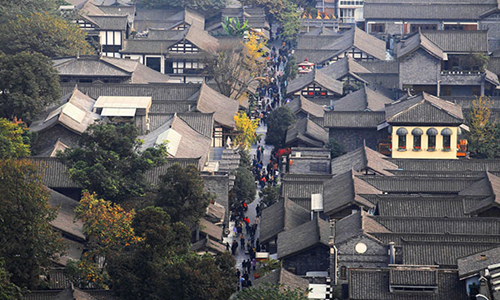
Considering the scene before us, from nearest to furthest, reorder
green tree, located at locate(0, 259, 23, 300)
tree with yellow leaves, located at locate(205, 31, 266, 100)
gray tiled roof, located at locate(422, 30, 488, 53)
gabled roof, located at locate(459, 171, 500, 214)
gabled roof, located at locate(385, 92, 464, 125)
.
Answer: green tree, located at locate(0, 259, 23, 300)
gabled roof, located at locate(459, 171, 500, 214)
gabled roof, located at locate(385, 92, 464, 125)
tree with yellow leaves, located at locate(205, 31, 266, 100)
gray tiled roof, located at locate(422, 30, 488, 53)

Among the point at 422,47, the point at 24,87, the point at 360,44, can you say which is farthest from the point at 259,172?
the point at 360,44

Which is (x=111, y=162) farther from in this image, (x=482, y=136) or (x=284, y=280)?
(x=482, y=136)

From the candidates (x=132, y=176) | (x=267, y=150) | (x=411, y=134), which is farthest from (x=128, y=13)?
(x=132, y=176)

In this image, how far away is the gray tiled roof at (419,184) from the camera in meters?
68.8

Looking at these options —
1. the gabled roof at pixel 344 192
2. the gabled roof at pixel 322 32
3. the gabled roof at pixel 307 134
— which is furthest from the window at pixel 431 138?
the gabled roof at pixel 322 32

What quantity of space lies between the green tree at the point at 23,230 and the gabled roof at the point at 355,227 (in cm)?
1349

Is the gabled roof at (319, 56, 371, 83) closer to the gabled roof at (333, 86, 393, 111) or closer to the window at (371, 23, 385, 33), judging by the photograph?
the gabled roof at (333, 86, 393, 111)

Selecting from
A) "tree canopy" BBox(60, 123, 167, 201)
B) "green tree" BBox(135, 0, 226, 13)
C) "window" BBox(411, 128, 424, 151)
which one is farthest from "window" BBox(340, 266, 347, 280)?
"green tree" BBox(135, 0, 226, 13)

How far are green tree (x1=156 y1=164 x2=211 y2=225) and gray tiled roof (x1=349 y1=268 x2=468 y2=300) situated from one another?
11666mm

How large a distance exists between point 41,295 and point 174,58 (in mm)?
55684

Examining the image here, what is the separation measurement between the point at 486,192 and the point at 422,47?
3302cm

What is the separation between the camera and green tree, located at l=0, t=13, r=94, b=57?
3959 inches

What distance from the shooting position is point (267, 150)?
87062 mm

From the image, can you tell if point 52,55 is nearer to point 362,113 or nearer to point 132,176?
point 362,113
